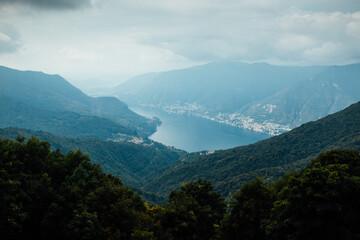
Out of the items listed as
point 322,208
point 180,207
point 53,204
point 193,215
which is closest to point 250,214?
point 193,215

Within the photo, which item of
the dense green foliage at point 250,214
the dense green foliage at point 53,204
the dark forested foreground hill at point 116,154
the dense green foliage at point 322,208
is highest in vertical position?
the dense green foliage at point 322,208

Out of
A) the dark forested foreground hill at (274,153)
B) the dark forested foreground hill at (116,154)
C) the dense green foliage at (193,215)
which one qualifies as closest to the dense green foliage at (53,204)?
the dense green foliage at (193,215)

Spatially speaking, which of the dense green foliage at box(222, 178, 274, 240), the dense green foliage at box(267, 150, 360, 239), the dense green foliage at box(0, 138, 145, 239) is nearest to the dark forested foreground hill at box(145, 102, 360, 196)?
the dense green foliage at box(222, 178, 274, 240)

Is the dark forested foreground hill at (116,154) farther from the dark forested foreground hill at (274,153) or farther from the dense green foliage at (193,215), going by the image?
the dense green foliage at (193,215)

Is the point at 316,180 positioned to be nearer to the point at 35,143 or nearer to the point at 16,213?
the point at 16,213

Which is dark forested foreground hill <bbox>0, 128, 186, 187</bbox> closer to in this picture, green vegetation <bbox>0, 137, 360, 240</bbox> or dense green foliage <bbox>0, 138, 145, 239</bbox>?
dense green foliage <bbox>0, 138, 145, 239</bbox>

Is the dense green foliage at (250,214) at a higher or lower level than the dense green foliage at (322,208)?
lower
